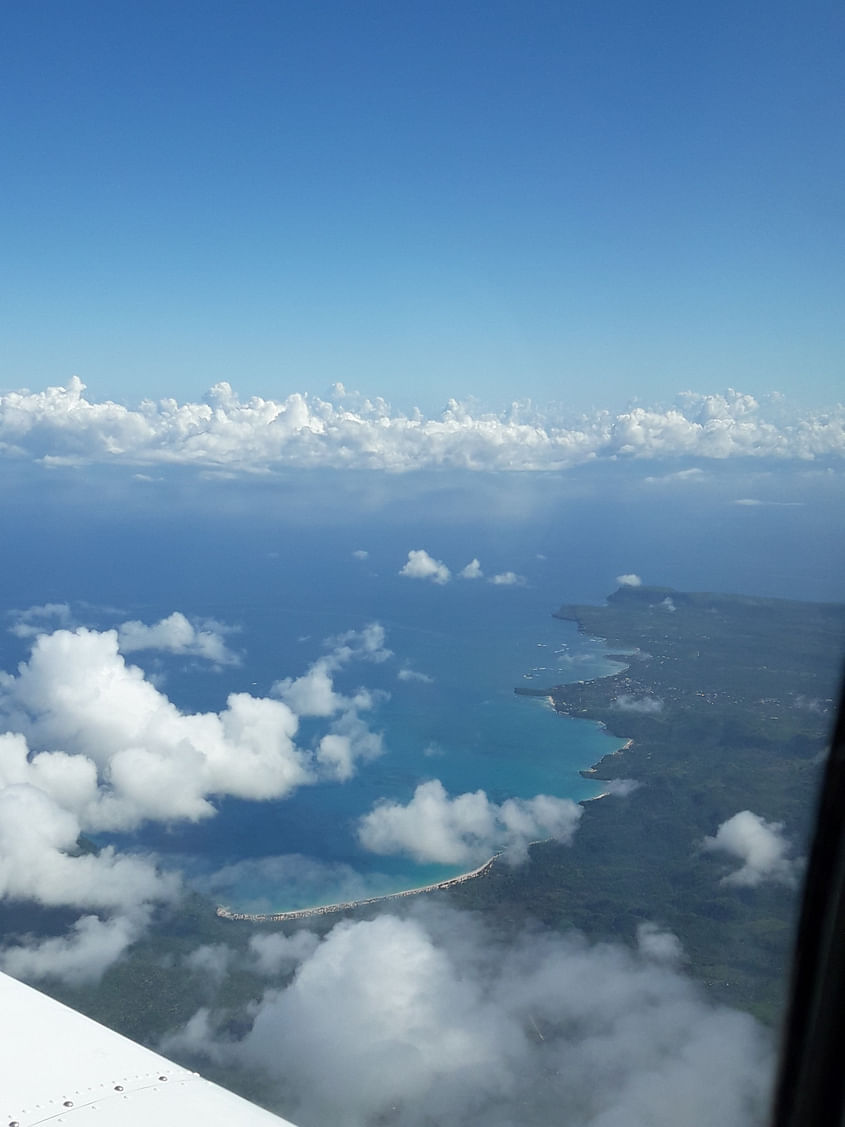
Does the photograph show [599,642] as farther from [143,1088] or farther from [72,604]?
[143,1088]

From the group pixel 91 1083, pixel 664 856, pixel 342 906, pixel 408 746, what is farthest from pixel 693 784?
pixel 91 1083

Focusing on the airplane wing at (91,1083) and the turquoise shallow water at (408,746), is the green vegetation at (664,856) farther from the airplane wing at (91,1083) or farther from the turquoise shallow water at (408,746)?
the airplane wing at (91,1083)

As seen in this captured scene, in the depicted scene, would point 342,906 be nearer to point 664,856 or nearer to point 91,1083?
point 664,856

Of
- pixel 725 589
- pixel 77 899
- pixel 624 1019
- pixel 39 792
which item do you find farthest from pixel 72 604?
pixel 624 1019

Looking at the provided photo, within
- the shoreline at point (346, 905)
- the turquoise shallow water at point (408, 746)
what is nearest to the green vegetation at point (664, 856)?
the shoreline at point (346, 905)

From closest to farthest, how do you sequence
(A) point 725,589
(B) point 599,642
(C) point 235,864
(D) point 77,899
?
(D) point 77,899 < (C) point 235,864 < (A) point 725,589 < (B) point 599,642
